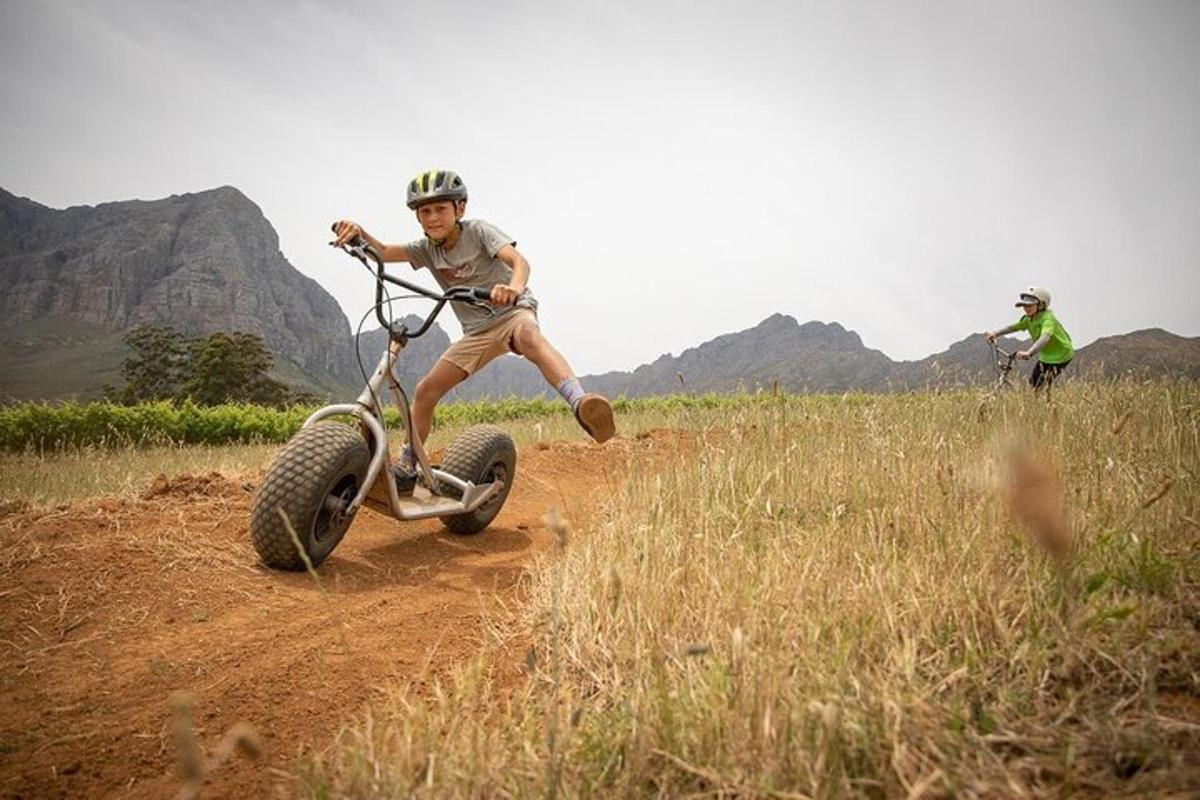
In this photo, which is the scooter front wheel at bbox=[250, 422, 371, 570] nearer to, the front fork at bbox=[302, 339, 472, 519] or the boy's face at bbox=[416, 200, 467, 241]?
the front fork at bbox=[302, 339, 472, 519]

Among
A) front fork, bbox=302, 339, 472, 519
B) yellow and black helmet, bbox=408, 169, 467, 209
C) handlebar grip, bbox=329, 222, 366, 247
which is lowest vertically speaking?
front fork, bbox=302, 339, 472, 519

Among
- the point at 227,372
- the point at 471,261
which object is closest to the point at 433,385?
the point at 471,261

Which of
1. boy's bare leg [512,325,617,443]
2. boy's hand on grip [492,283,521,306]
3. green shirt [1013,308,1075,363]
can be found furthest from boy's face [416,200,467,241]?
green shirt [1013,308,1075,363]

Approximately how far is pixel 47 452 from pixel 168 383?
51.9 m

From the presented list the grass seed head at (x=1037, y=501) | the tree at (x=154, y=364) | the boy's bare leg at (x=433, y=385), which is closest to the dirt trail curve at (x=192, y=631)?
the boy's bare leg at (x=433, y=385)

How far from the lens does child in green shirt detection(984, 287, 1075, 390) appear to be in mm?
10180

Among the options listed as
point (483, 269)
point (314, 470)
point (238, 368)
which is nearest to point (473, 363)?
point (483, 269)

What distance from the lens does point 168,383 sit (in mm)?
59500

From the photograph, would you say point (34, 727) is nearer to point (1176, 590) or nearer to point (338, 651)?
point (338, 651)

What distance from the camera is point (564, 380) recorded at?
4.45 metres

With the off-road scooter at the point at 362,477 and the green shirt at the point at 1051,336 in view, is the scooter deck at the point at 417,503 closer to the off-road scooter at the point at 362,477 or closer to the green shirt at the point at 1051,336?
the off-road scooter at the point at 362,477

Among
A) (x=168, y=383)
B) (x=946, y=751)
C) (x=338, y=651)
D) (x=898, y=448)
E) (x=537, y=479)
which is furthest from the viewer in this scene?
(x=168, y=383)

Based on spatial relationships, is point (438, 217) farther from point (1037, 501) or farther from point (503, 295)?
point (1037, 501)

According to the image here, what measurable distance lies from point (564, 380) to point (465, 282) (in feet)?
4.44
